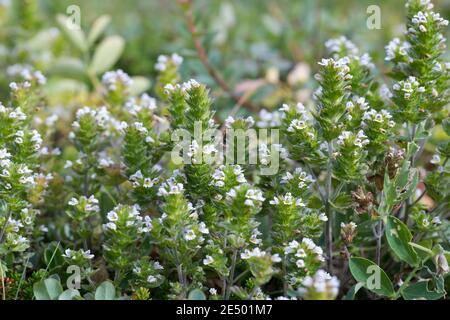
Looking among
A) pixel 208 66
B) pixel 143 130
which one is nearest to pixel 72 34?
pixel 208 66

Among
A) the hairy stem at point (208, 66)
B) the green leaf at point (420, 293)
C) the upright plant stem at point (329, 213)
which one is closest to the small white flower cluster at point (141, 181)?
the upright plant stem at point (329, 213)

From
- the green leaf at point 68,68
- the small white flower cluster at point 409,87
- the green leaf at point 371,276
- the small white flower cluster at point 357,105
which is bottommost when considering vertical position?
the green leaf at point 371,276

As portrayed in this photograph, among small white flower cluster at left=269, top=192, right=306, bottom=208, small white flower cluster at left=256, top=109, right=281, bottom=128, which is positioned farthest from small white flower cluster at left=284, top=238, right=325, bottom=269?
small white flower cluster at left=256, top=109, right=281, bottom=128

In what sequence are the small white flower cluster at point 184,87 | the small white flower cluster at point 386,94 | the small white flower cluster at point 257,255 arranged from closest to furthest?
the small white flower cluster at point 257,255
the small white flower cluster at point 184,87
the small white flower cluster at point 386,94

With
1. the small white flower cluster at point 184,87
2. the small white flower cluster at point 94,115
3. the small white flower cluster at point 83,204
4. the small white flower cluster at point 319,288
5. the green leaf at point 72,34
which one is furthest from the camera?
the green leaf at point 72,34

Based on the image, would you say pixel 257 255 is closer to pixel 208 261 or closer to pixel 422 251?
pixel 208 261

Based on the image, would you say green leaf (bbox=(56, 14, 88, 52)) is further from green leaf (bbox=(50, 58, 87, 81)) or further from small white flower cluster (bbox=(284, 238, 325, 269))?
small white flower cluster (bbox=(284, 238, 325, 269))

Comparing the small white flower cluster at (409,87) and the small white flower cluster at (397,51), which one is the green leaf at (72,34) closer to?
the small white flower cluster at (397,51)
